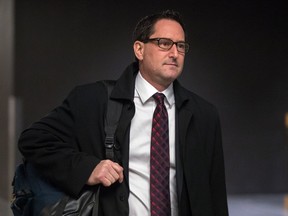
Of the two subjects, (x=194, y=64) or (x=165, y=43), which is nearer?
(x=165, y=43)

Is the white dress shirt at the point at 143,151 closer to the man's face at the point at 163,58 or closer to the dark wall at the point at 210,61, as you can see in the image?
the man's face at the point at 163,58

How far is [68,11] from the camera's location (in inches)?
191

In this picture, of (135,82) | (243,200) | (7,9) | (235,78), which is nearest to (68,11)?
(7,9)

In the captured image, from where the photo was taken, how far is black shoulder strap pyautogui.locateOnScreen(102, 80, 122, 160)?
5.40 ft

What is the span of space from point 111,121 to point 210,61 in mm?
3671

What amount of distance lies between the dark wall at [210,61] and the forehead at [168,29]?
10.2ft

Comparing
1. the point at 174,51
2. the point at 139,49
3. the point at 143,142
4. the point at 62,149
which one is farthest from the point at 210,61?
the point at 62,149

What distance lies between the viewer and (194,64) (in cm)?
516

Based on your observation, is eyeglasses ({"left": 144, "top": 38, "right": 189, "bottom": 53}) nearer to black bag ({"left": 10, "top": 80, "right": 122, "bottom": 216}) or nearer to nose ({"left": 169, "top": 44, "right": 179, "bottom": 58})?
nose ({"left": 169, "top": 44, "right": 179, "bottom": 58})

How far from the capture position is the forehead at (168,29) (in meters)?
1.79

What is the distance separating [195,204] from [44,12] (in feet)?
11.6

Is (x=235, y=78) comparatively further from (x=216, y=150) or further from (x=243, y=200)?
(x=216, y=150)

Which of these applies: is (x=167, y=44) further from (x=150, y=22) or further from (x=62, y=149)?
(x=62, y=149)

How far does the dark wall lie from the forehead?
310 cm
